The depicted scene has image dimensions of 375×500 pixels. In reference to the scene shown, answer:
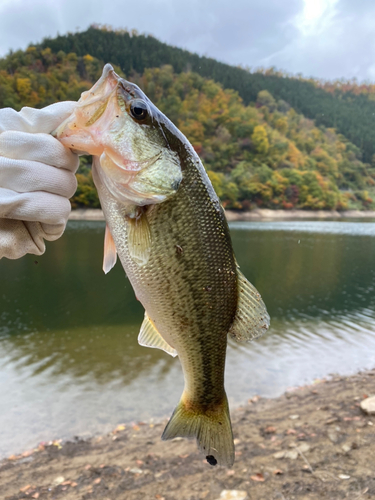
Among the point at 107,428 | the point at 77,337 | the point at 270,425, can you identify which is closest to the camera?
the point at 270,425

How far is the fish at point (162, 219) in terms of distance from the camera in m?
1.71

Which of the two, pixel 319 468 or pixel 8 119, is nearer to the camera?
pixel 8 119

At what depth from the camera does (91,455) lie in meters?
5.13

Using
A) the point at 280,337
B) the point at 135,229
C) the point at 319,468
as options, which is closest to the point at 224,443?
the point at 135,229

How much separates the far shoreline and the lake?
3349cm

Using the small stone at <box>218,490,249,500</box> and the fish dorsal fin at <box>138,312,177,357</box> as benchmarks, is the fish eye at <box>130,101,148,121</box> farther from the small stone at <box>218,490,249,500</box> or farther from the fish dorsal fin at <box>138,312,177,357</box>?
the small stone at <box>218,490,249,500</box>

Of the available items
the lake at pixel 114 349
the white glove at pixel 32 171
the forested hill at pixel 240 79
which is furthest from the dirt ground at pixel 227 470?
the forested hill at pixel 240 79

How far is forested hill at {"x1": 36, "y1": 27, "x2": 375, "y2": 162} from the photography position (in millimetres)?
114250

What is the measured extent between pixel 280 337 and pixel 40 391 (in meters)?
7.16

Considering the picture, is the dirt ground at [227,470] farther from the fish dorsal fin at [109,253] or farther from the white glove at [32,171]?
the white glove at [32,171]

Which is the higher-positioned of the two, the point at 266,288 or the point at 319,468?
the point at 319,468

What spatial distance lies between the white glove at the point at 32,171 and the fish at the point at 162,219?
12 cm

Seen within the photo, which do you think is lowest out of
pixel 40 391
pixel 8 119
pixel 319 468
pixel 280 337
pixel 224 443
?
pixel 280 337

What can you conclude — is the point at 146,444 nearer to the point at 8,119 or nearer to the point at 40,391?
the point at 40,391
